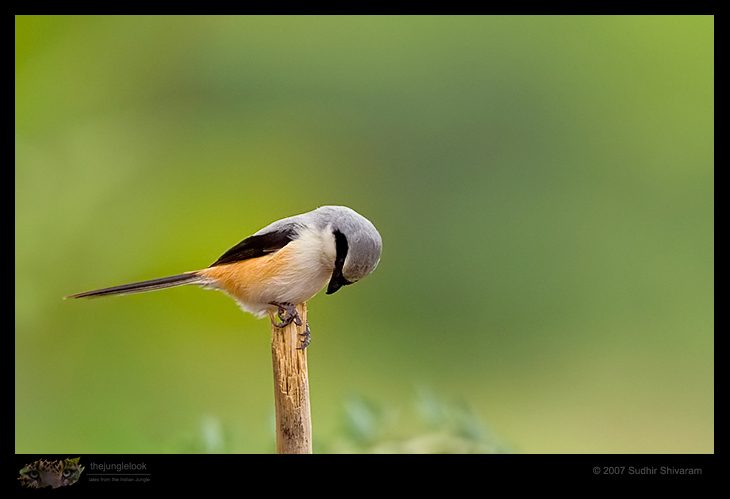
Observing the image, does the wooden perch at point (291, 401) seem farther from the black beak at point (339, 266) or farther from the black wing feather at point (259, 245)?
the black wing feather at point (259, 245)

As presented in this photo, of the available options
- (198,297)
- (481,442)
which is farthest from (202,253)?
(481,442)

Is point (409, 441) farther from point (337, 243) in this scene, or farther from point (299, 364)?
Result: point (337, 243)

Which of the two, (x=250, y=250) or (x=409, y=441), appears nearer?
(x=409, y=441)

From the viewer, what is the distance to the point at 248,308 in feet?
9.66

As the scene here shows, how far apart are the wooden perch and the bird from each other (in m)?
0.08

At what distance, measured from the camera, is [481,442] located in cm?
251

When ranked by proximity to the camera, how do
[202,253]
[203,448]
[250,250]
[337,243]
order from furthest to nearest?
[202,253] < [250,250] < [337,243] < [203,448]

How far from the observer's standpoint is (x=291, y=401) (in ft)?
8.20

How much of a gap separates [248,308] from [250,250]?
0.29 meters

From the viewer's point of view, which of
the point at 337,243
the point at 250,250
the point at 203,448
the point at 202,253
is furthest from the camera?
the point at 202,253

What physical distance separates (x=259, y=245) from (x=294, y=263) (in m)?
0.23

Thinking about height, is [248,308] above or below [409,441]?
above
